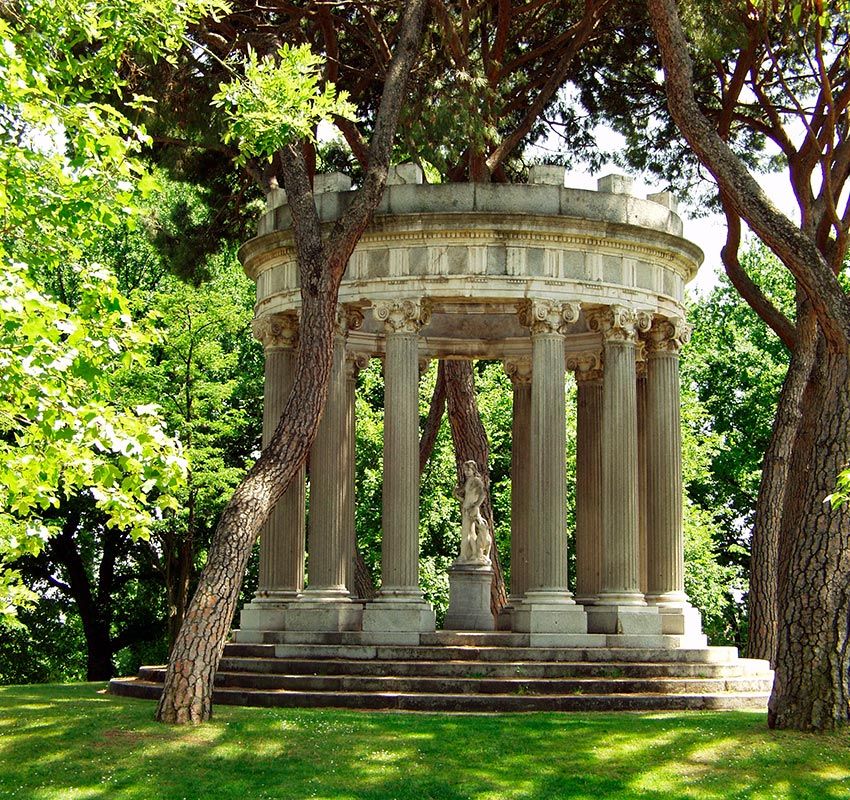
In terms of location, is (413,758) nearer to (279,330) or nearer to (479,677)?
(479,677)

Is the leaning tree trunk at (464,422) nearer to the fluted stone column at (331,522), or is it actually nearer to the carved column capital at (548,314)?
the fluted stone column at (331,522)

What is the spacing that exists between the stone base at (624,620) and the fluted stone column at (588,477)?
3051 millimetres

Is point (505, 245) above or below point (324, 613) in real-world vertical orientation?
above

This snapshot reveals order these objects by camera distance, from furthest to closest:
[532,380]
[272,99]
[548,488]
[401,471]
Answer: [532,380]
[401,471]
[548,488]
[272,99]

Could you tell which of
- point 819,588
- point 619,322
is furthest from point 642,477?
point 819,588

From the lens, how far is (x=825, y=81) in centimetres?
3003

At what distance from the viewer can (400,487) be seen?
2908 cm

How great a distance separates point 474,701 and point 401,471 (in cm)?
658

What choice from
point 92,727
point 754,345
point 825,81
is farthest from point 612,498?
point 754,345

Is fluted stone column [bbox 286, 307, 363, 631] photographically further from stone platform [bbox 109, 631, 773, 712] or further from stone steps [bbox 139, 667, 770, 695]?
stone steps [bbox 139, 667, 770, 695]

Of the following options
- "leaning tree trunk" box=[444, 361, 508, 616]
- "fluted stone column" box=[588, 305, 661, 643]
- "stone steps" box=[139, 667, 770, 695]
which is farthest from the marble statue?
"stone steps" box=[139, 667, 770, 695]

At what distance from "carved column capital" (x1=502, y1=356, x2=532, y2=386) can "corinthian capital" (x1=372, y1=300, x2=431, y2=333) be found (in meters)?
7.42

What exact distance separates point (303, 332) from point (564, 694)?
8674 mm

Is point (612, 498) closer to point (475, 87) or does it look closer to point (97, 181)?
point (475, 87)
